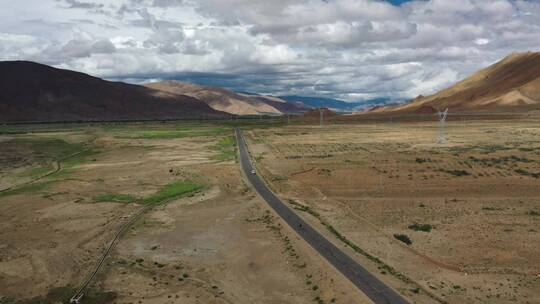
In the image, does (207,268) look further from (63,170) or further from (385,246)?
(63,170)

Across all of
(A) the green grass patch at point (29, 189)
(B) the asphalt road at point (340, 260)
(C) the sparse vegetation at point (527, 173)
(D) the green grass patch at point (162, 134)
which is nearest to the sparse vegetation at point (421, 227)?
(B) the asphalt road at point (340, 260)

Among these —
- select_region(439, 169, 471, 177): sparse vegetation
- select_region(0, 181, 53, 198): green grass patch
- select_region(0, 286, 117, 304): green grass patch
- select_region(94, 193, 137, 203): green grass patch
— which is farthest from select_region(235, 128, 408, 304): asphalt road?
select_region(0, 181, 53, 198): green grass patch

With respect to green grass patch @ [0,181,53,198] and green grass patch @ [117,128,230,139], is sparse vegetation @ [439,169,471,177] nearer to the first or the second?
green grass patch @ [0,181,53,198]

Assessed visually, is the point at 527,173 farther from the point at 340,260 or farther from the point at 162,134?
the point at 162,134

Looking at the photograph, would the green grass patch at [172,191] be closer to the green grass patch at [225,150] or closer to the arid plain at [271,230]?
the arid plain at [271,230]

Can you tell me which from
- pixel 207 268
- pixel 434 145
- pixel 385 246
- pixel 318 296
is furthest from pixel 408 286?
pixel 434 145

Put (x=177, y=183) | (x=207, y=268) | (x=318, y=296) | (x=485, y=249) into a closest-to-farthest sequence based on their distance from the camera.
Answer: (x=318, y=296), (x=207, y=268), (x=485, y=249), (x=177, y=183)

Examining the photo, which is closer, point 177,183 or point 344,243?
point 344,243
